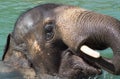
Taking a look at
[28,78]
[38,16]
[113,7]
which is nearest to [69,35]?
[38,16]

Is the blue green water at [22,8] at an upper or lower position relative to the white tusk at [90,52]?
lower

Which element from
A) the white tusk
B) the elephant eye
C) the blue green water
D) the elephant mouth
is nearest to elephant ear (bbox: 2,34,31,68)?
the elephant eye

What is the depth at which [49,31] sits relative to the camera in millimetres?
5180

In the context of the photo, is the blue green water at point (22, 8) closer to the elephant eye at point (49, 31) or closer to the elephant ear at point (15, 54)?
the elephant ear at point (15, 54)

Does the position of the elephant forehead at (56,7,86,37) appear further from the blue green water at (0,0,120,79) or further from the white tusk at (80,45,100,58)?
the blue green water at (0,0,120,79)

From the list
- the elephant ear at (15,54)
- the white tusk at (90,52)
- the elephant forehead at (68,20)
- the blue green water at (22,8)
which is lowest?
the blue green water at (22,8)

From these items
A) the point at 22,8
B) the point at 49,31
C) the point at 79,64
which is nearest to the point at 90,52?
the point at 79,64

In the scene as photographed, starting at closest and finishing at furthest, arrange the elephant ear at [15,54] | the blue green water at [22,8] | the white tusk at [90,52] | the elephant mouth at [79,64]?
the white tusk at [90,52]
the elephant mouth at [79,64]
the elephant ear at [15,54]
the blue green water at [22,8]

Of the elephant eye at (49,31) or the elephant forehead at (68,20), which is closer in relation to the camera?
the elephant forehead at (68,20)

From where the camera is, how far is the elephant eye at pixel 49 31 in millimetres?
5132

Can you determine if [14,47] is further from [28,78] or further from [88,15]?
[88,15]

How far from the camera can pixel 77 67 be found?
5.00m

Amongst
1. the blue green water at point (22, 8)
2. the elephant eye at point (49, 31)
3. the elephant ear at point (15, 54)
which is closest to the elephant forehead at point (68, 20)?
the elephant eye at point (49, 31)

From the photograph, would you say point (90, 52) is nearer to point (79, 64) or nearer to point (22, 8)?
point (79, 64)
